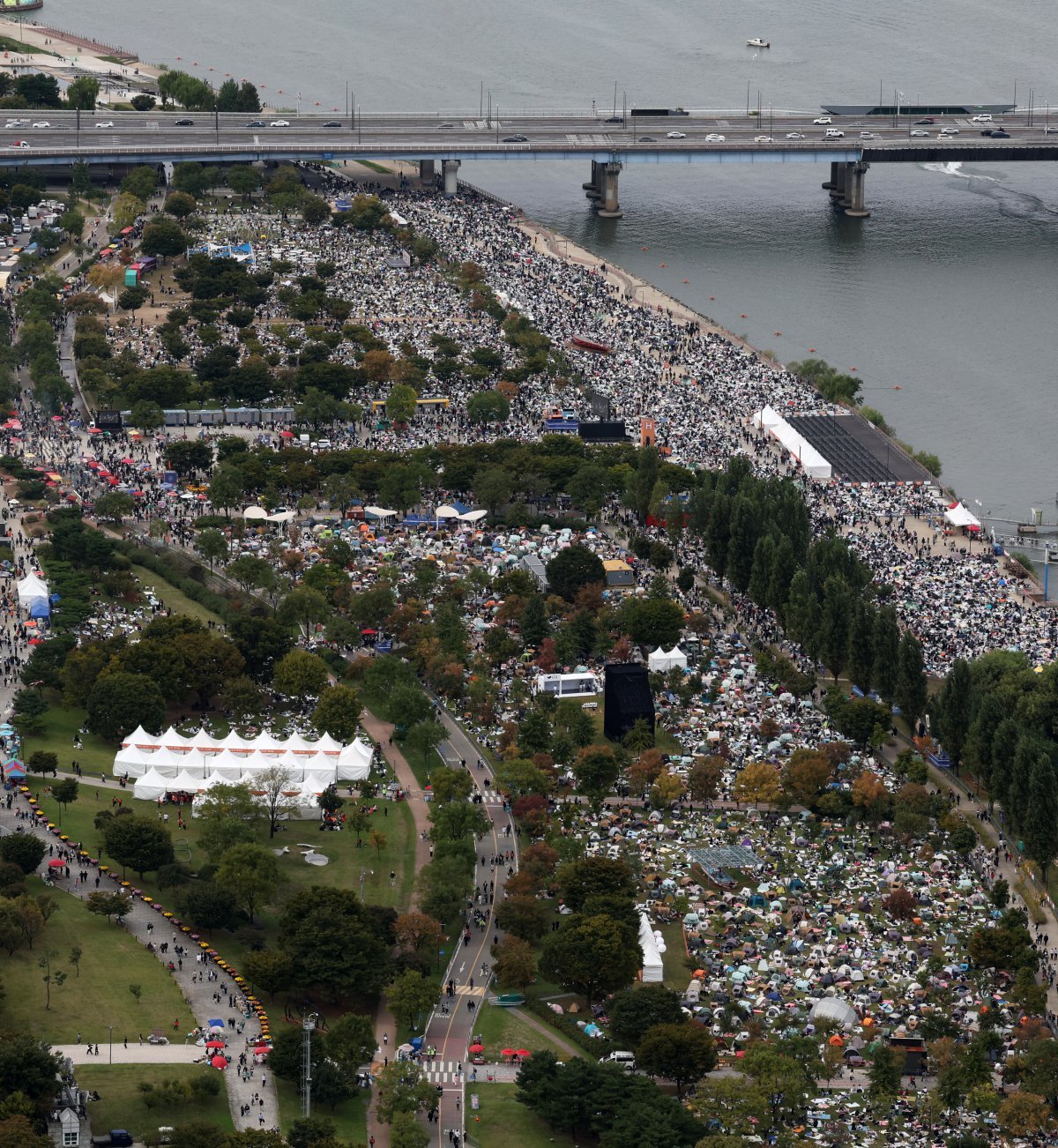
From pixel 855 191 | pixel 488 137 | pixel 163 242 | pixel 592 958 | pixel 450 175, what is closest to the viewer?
pixel 592 958

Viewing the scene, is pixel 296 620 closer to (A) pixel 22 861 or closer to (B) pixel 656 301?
(A) pixel 22 861

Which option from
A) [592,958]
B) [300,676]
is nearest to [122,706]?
[300,676]

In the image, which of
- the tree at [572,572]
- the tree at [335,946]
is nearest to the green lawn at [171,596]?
the tree at [572,572]

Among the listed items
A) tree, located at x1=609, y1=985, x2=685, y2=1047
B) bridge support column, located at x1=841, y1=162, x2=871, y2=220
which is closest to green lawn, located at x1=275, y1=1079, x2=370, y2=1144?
tree, located at x1=609, y1=985, x2=685, y2=1047

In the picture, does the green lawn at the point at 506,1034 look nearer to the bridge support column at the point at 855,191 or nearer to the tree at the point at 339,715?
the tree at the point at 339,715

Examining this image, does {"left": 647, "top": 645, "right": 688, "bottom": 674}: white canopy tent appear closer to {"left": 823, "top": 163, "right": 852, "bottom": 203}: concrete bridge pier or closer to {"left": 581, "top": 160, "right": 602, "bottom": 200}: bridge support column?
{"left": 581, "top": 160, "right": 602, "bottom": 200}: bridge support column

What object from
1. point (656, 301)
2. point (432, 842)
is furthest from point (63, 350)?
point (432, 842)

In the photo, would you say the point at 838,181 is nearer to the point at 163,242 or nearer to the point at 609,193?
the point at 609,193
